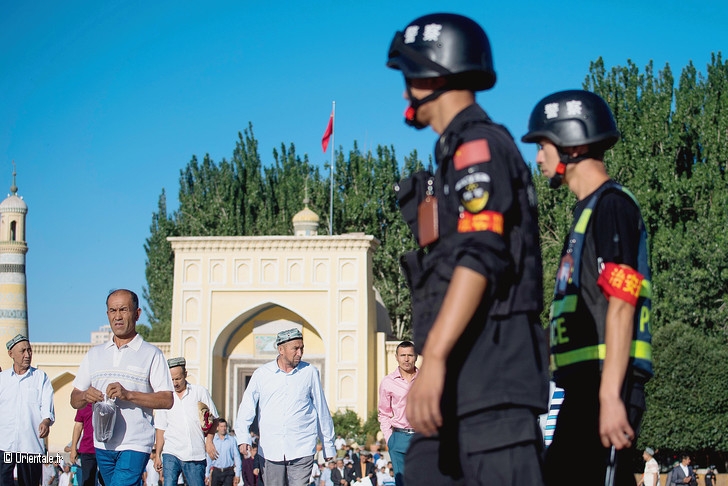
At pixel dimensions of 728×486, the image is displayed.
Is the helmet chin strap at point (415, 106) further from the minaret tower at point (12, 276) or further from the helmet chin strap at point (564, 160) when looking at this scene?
the minaret tower at point (12, 276)

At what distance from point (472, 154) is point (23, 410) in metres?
7.90

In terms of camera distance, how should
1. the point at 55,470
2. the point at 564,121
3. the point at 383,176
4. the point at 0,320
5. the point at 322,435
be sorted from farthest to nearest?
the point at 383,176
the point at 0,320
the point at 55,470
the point at 322,435
the point at 564,121

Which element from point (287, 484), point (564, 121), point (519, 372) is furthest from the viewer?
point (287, 484)

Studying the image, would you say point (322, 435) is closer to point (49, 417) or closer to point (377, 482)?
point (49, 417)

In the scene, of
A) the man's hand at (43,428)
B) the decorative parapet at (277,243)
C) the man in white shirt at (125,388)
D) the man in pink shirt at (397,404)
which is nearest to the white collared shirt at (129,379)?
the man in white shirt at (125,388)

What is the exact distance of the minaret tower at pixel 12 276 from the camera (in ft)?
139

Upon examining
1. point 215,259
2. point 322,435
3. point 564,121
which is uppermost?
point 215,259

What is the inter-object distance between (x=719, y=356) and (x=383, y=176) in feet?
73.3

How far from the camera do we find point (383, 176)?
5044 cm

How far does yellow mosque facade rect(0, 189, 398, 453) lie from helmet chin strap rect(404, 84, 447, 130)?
3326 cm

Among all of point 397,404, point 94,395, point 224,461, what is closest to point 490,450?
point 94,395

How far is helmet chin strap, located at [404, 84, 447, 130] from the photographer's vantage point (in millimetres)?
3447

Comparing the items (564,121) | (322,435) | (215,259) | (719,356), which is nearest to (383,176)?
(215,259)

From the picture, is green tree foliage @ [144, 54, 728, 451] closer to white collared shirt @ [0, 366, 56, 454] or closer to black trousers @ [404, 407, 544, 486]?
white collared shirt @ [0, 366, 56, 454]
